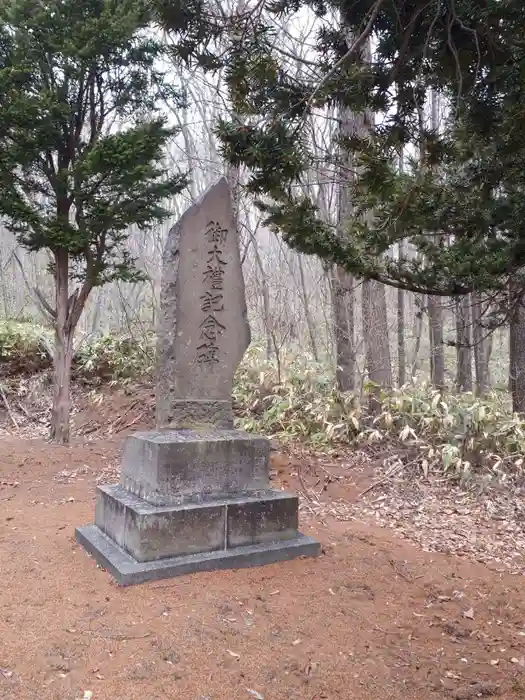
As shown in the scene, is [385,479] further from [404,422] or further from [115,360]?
[115,360]

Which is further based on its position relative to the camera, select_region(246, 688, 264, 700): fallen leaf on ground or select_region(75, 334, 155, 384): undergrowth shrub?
select_region(75, 334, 155, 384): undergrowth shrub

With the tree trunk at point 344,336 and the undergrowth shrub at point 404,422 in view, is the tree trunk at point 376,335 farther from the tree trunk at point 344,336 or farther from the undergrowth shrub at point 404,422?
the undergrowth shrub at point 404,422

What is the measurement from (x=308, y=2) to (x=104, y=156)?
4.52 m

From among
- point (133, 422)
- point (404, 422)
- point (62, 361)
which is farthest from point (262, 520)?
point (133, 422)

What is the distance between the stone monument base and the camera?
380 centimetres

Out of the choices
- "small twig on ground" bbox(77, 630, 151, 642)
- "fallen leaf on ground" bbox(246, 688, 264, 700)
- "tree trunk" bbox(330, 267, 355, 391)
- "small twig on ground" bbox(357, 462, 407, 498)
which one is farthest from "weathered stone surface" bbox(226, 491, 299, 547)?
"tree trunk" bbox(330, 267, 355, 391)

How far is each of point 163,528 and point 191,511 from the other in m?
0.23

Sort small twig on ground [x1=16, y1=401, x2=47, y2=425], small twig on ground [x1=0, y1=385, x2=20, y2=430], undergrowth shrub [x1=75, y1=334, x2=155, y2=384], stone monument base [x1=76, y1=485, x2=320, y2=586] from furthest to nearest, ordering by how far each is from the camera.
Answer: undergrowth shrub [x1=75, y1=334, x2=155, y2=384], small twig on ground [x1=16, y1=401, x2=47, y2=425], small twig on ground [x1=0, y1=385, x2=20, y2=430], stone monument base [x1=76, y1=485, x2=320, y2=586]

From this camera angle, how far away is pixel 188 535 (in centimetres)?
397

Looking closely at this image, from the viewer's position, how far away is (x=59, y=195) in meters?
7.61

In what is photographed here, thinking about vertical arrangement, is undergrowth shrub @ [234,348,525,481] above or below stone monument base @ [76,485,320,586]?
above

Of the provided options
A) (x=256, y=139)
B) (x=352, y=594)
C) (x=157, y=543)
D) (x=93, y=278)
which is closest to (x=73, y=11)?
(x=93, y=278)

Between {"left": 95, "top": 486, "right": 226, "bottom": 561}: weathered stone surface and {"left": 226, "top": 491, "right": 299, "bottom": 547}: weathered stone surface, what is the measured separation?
91 mm

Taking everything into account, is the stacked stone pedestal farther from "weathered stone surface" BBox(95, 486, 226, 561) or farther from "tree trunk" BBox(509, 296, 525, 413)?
"tree trunk" BBox(509, 296, 525, 413)
